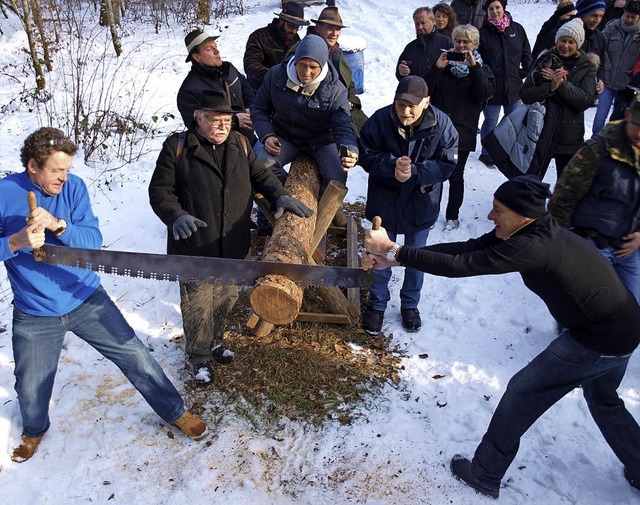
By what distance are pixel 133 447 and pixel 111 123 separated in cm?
592

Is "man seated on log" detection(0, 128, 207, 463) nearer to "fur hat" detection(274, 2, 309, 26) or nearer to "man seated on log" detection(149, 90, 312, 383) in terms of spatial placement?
"man seated on log" detection(149, 90, 312, 383)

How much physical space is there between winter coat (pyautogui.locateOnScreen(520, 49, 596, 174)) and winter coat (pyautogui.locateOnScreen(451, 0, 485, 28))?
13.5 ft

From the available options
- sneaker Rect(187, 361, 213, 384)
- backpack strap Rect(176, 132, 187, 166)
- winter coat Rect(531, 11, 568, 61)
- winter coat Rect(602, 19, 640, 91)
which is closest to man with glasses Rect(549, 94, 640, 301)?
backpack strap Rect(176, 132, 187, 166)

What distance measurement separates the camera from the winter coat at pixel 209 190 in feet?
12.0

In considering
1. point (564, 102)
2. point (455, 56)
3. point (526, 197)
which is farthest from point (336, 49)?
point (526, 197)

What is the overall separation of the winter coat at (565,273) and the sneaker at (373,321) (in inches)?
79.2

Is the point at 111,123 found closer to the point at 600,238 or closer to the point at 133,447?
the point at 133,447

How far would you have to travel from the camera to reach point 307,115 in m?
4.80

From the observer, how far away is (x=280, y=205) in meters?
4.00

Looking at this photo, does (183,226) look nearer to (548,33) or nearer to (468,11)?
(548,33)

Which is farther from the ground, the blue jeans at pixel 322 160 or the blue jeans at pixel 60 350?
the blue jeans at pixel 322 160

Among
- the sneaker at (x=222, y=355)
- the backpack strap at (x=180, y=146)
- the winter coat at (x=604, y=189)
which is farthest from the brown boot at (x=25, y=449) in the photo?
the winter coat at (x=604, y=189)

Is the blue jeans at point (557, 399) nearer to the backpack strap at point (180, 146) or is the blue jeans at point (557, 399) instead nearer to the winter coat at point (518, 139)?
the backpack strap at point (180, 146)

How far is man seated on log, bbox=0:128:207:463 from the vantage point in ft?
9.59
